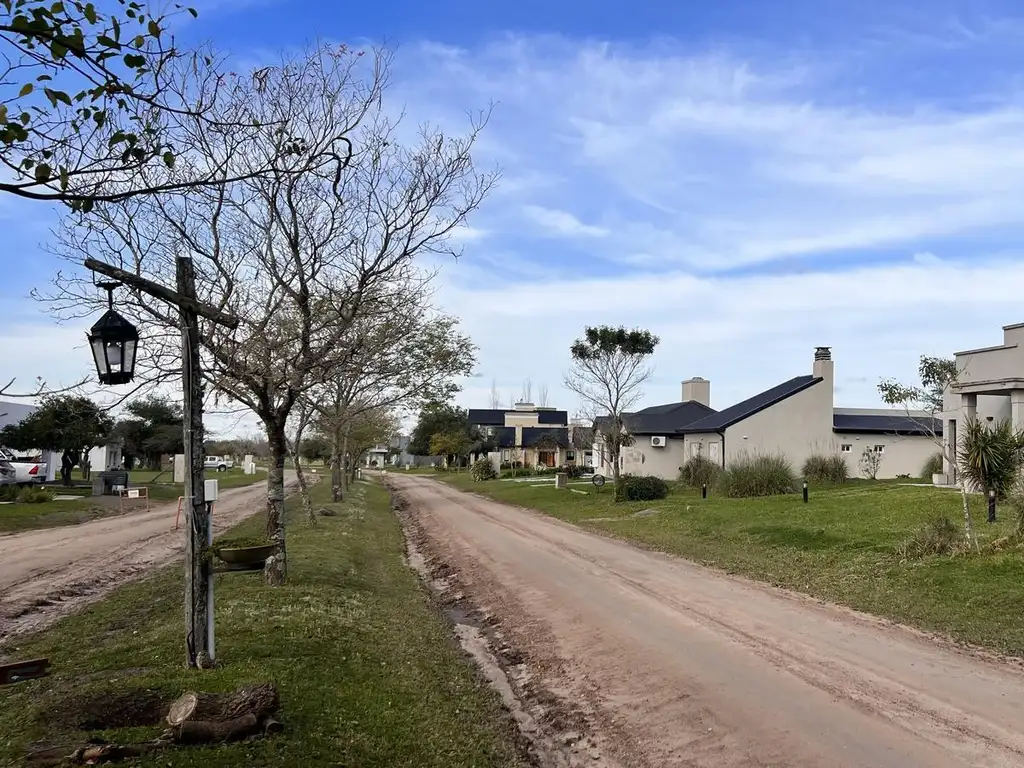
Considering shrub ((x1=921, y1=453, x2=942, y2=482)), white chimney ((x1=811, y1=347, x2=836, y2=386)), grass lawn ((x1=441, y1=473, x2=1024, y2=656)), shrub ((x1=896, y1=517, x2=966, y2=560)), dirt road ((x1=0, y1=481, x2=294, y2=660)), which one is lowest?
dirt road ((x1=0, y1=481, x2=294, y2=660))

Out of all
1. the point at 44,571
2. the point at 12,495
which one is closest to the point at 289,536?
the point at 44,571

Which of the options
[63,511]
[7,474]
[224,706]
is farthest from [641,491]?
[7,474]

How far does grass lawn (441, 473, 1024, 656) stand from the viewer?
34.3 feet

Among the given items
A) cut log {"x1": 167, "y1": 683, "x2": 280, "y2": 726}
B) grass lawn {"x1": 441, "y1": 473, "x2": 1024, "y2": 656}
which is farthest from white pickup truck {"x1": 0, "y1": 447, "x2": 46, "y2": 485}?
cut log {"x1": 167, "y1": 683, "x2": 280, "y2": 726}

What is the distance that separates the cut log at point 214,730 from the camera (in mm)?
5262

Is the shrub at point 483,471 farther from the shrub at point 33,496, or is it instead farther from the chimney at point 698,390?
the shrub at point 33,496

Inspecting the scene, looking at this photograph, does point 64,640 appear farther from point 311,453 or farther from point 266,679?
point 311,453

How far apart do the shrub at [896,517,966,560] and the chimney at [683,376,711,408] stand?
39087 mm

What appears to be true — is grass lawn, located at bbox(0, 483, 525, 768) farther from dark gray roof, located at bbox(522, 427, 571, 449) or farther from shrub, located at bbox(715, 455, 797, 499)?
dark gray roof, located at bbox(522, 427, 571, 449)

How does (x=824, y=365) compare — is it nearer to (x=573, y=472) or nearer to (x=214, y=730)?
(x=573, y=472)

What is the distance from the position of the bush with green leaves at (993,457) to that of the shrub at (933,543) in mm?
3069

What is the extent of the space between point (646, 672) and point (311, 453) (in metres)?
91.2

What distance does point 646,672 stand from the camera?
331 inches

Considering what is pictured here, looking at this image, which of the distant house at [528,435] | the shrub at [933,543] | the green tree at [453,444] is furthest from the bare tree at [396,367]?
the green tree at [453,444]
